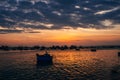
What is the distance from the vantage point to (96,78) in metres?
51.6

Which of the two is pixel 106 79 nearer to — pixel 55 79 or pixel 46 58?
pixel 55 79

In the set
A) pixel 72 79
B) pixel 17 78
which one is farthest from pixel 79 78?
pixel 17 78

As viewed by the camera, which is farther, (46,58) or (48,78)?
(46,58)

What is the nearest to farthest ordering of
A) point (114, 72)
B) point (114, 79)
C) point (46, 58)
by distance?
point (114, 79) < point (114, 72) < point (46, 58)

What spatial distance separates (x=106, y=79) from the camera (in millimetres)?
50000

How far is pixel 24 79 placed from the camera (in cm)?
5128

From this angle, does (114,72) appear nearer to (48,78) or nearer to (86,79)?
(86,79)

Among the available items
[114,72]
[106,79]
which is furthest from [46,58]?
[106,79]

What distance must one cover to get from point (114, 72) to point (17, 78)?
26116 millimetres

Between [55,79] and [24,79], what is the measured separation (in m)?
7.46

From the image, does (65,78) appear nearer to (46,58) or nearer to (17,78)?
(17,78)

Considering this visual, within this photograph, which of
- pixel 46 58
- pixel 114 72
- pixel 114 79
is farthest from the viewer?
pixel 46 58

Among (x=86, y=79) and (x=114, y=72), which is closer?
(x=86, y=79)

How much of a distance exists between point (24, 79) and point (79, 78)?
43.6 feet
